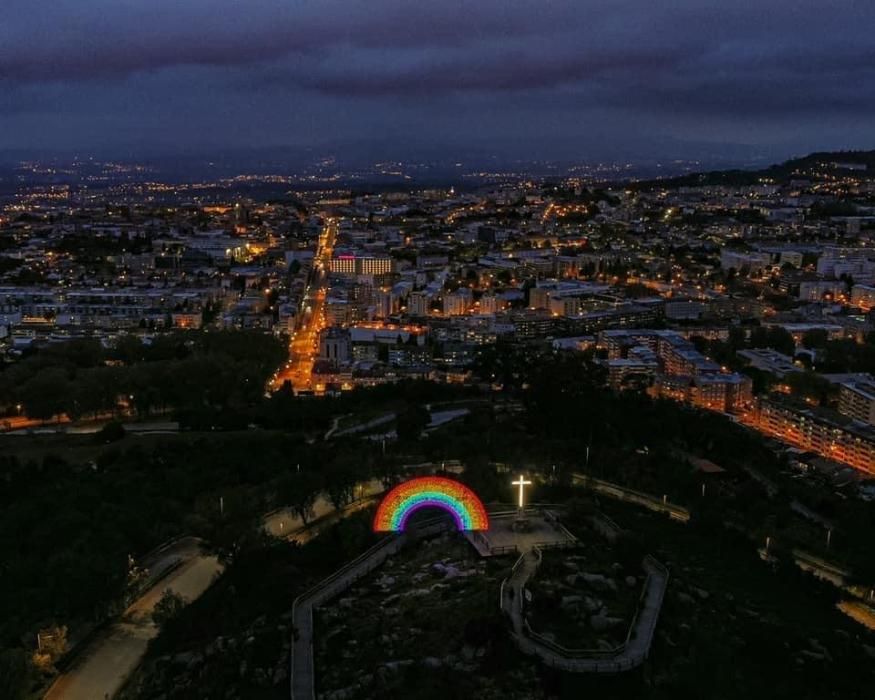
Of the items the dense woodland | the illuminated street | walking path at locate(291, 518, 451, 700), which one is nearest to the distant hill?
the illuminated street

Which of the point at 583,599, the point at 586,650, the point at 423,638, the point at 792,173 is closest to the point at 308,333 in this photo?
the point at 583,599

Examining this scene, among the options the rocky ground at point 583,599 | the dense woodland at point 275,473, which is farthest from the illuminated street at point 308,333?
the rocky ground at point 583,599

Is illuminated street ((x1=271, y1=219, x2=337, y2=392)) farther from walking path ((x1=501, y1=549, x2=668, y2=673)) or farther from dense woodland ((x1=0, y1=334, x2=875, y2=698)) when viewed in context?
walking path ((x1=501, y1=549, x2=668, y2=673))

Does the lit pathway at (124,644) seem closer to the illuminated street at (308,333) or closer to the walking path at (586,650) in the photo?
the walking path at (586,650)

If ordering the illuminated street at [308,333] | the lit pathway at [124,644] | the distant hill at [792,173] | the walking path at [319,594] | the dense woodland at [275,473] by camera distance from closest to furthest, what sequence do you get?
the walking path at [319,594] → the lit pathway at [124,644] → the dense woodland at [275,473] → the illuminated street at [308,333] → the distant hill at [792,173]

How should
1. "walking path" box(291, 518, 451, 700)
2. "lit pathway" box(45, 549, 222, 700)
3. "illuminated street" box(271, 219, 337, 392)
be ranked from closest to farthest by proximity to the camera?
1. "walking path" box(291, 518, 451, 700)
2. "lit pathway" box(45, 549, 222, 700)
3. "illuminated street" box(271, 219, 337, 392)

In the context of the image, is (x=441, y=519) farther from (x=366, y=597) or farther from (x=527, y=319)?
(x=527, y=319)

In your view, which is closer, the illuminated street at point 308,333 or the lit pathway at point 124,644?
the lit pathway at point 124,644

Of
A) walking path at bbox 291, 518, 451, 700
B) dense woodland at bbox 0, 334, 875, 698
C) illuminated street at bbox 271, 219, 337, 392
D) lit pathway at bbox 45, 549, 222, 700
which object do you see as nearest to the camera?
walking path at bbox 291, 518, 451, 700

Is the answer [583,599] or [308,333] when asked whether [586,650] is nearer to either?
[583,599]
